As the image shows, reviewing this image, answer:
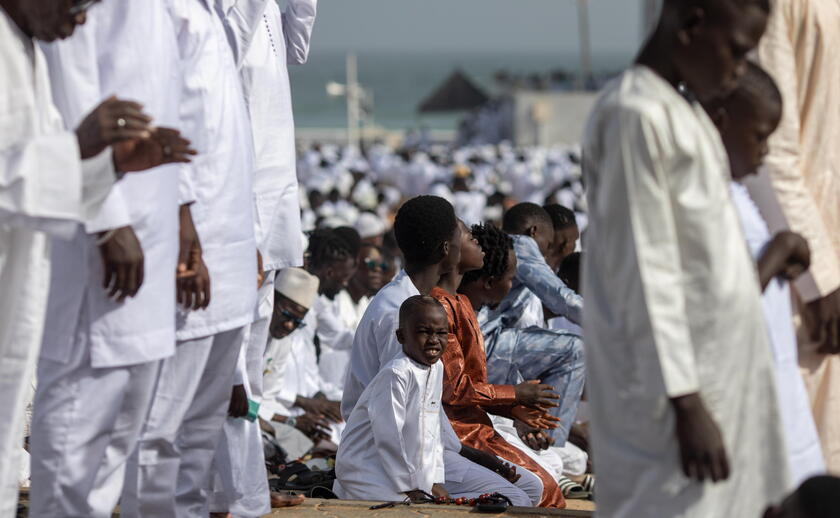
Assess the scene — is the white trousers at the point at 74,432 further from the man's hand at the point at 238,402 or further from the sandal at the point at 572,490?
the sandal at the point at 572,490

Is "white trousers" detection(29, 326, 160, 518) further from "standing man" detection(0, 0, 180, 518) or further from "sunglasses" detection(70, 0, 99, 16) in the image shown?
"sunglasses" detection(70, 0, 99, 16)

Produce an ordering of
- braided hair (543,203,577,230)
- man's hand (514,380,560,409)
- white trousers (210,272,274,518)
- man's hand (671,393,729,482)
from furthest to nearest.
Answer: braided hair (543,203,577,230)
man's hand (514,380,560,409)
white trousers (210,272,274,518)
man's hand (671,393,729,482)

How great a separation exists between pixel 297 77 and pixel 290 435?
640ft

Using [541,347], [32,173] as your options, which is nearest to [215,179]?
[32,173]

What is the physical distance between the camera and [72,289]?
10.6ft

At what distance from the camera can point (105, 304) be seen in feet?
10.5

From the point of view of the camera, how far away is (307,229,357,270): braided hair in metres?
8.22

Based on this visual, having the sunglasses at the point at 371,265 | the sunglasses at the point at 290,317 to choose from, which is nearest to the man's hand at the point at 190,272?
the sunglasses at the point at 290,317

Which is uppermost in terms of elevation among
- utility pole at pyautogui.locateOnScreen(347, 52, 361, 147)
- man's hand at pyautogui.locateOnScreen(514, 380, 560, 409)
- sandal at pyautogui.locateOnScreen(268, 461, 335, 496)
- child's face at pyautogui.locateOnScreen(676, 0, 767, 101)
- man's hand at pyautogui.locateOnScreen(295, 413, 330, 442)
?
utility pole at pyautogui.locateOnScreen(347, 52, 361, 147)

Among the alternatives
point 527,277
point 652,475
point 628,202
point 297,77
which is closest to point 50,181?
point 628,202

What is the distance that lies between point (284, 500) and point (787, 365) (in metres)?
1.95

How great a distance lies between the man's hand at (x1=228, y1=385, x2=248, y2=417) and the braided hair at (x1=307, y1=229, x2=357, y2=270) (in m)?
4.09

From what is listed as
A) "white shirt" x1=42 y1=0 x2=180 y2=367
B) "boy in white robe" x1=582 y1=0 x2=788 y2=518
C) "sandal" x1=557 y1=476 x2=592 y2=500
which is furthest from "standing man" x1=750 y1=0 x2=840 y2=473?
"sandal" x1=557 y1=476 x2=592 y2=500

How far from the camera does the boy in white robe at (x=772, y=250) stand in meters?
3.06
